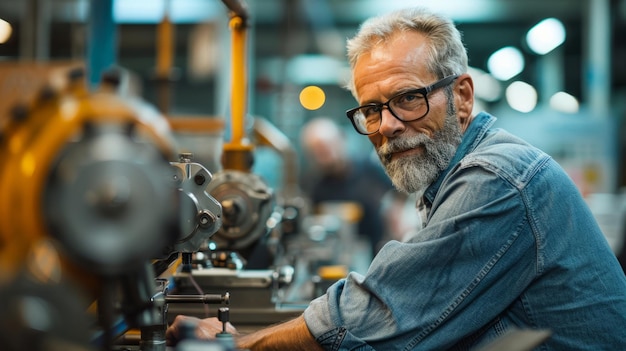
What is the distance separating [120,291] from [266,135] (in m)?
3.73

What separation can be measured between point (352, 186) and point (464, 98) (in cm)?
365

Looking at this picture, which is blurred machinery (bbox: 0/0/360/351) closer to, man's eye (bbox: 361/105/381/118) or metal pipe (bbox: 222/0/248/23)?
man's eye (bbox: 361/105/381/118)

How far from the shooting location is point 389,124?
6.17ft

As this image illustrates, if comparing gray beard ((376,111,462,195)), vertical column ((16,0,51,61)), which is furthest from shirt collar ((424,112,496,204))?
vertical column ((16,0,51,61))

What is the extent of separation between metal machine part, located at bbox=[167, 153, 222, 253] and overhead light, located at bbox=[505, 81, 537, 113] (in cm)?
1146

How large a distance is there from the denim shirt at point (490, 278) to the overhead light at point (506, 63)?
11.2m

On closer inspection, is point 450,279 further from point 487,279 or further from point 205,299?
point 205,299

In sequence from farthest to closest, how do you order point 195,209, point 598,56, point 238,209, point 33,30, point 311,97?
point 311,97 → point 598,56 → point 33,30 → point 238,209 → point 195,209

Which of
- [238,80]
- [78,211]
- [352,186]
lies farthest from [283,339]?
[352,186]

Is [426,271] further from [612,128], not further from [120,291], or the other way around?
[612,128]

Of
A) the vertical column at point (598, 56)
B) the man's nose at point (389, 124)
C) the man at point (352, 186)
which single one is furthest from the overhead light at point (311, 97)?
the man's nose at point (389, 124)

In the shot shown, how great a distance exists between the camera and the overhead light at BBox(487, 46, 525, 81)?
12445mm

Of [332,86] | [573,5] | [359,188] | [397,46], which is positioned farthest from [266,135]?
[332,86]

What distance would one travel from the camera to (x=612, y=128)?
29.9ft
